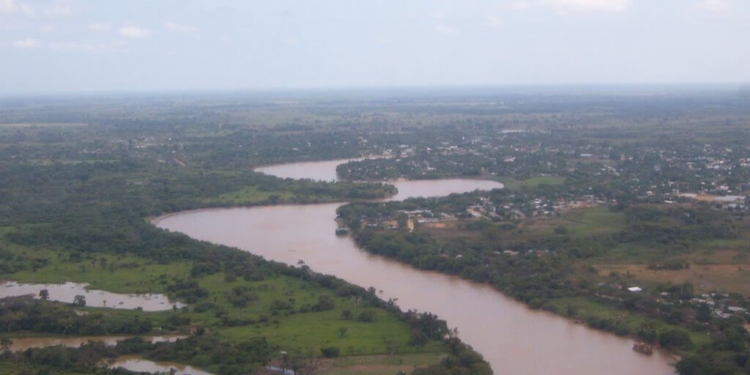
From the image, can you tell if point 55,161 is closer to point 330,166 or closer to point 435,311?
point 330,166

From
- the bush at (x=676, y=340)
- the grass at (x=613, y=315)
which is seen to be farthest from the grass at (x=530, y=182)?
the bush at (x=676, y=340)

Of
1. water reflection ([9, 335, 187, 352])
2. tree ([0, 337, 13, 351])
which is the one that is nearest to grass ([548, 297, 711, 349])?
water reflection ([9, 335, 187, 352])

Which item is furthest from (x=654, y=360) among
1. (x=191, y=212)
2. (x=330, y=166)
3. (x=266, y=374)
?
(x=330, y=166)

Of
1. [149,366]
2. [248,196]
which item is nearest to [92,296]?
[149,366]

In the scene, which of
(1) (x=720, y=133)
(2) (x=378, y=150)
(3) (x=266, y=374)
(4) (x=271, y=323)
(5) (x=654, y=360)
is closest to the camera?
(3) (x=266, y=374)

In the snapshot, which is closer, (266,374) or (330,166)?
(266,374)

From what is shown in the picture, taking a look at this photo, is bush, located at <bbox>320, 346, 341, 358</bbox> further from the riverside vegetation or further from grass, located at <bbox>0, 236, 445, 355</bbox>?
grass, located at <bbox>0, 236, 445, 355</bbox>

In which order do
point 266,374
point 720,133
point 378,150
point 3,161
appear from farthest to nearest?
point 720,133 < point 378,150 < point 3,161 < point 266,374
